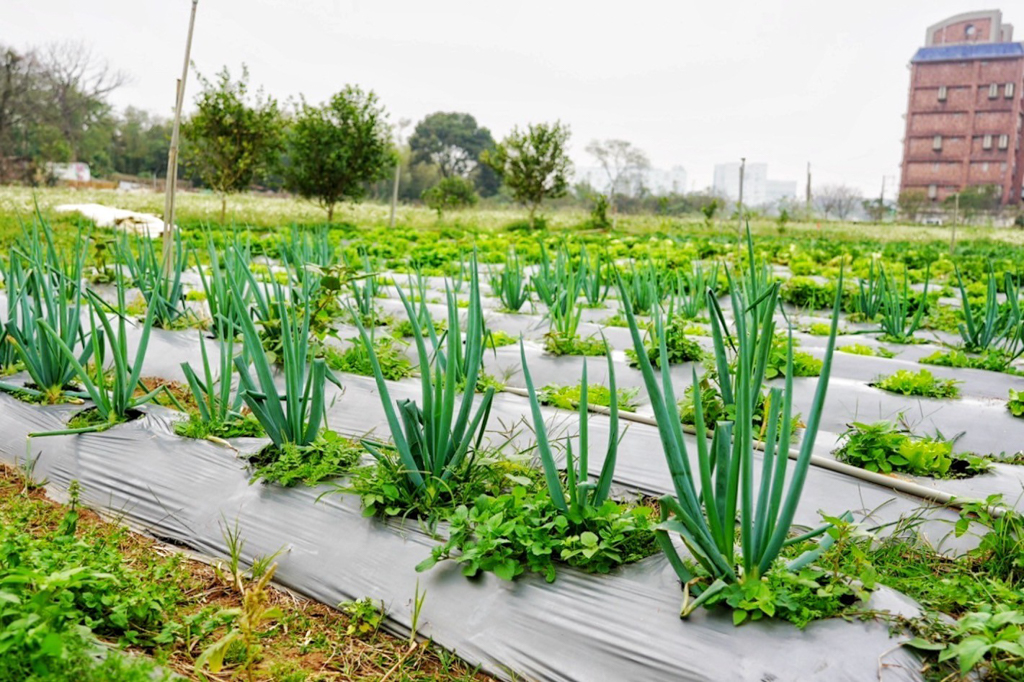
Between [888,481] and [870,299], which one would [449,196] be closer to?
[870,299]

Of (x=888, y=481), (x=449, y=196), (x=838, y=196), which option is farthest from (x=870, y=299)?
(x=838, y=196)

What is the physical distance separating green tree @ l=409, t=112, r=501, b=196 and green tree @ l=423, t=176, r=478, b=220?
14.5 m

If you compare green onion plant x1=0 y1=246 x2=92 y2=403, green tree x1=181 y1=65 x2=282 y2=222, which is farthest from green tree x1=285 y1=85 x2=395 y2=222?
green onion plant x1=0 y1=246 x2=92 y2=403

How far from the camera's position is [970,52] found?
44.9 metres

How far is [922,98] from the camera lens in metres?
45.8

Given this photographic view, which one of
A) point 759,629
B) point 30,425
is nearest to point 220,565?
point 30,425

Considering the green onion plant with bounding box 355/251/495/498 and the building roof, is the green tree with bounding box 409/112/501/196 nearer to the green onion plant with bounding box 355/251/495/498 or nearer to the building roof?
the building roof

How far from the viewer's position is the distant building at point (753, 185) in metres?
27.6

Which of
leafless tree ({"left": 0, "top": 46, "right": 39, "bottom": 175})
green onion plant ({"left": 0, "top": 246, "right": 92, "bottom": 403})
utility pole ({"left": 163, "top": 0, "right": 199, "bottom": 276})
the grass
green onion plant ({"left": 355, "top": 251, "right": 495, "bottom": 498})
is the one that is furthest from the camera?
leafless tree ({"left": 0, "top": 46, "right": 39, "bottom": 175})

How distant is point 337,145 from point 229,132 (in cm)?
190

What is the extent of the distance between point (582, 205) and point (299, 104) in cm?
2030

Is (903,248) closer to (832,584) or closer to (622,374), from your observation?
(622,374)

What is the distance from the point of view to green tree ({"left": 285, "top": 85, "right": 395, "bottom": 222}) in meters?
13.6

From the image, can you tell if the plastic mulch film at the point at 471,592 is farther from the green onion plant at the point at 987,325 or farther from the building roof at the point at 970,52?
the building roof at the point at 970,52
